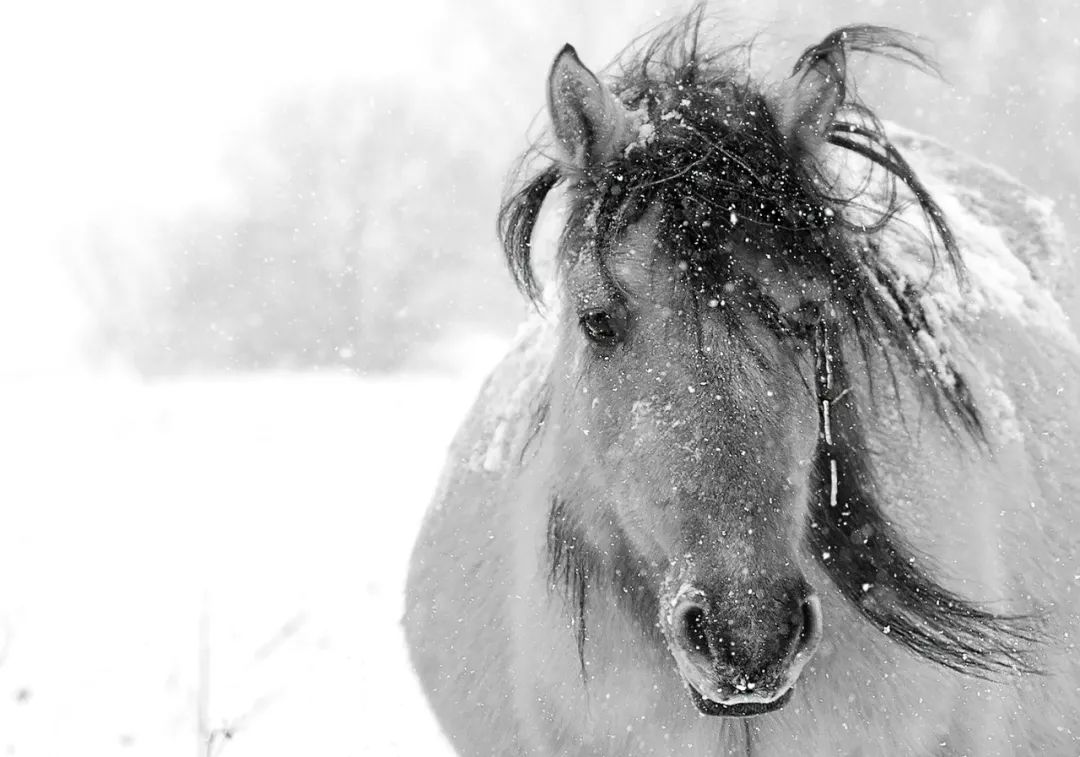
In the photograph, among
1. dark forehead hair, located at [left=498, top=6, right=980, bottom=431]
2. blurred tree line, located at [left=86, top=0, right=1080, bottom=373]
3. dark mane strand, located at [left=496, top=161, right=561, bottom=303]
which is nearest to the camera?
dark forehead hair, located at [left=498, top=6, right=980, bottom=431]

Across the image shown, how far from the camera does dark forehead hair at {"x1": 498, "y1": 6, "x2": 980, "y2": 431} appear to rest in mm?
2010

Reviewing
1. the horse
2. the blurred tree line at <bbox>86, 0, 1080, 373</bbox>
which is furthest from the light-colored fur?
the blurred tree line at <bbox>86, 0, 1080, 373</bbox>

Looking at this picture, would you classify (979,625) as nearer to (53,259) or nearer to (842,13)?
(842,13)

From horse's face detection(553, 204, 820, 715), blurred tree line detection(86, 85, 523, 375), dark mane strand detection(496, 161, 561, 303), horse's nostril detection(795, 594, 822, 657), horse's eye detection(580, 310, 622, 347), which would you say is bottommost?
horse's nostril detection(795, 594, 822, 657)

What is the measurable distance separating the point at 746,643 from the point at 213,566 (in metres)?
6.91

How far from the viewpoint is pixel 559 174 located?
2357 millimetres

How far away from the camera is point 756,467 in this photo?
184 centimetres

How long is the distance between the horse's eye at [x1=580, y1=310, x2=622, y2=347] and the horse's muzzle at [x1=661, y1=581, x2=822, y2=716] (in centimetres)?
59

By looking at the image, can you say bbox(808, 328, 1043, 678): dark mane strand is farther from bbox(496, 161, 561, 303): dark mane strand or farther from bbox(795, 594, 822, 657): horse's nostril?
bbox(496, 161, 561, 303): dark mane strand

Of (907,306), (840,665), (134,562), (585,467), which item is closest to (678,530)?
(585,467)

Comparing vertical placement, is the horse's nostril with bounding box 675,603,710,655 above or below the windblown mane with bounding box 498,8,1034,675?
below

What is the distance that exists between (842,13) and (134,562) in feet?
72.7

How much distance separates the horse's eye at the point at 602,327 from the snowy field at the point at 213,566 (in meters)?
1.27

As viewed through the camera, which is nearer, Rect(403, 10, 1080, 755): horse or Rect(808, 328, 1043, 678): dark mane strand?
Rect(403, 10, 1080, 755): horse
